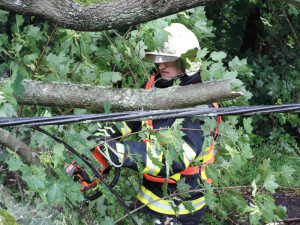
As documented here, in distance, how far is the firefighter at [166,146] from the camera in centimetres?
254

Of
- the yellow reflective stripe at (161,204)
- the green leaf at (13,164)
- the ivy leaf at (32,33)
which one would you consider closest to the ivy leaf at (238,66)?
the yellow reflective stripe at (161,204)

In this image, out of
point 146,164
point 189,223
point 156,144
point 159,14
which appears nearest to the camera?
point 159,14

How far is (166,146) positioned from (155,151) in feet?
0.33

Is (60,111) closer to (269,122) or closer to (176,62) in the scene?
(176,62)

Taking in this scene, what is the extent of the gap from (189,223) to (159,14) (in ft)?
6.28

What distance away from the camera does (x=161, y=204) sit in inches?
120

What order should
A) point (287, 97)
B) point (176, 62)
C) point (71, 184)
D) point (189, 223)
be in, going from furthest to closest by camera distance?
point (287, 97), point (189, 223), point (176, 62), point (71, 184)

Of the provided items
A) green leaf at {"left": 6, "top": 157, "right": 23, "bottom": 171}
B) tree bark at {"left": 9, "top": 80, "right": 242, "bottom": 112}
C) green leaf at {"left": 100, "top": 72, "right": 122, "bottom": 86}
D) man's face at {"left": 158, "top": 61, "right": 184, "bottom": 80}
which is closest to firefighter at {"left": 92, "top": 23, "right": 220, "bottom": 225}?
man's face at {"left": 158, "top": 61, "right": 184, "bottom": 80}

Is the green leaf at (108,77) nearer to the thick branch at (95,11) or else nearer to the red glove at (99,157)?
the red glove at (99,157)

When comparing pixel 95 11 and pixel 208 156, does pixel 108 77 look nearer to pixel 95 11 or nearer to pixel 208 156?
pixel 208 156

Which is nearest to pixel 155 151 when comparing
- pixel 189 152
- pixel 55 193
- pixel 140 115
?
pixel 189 152

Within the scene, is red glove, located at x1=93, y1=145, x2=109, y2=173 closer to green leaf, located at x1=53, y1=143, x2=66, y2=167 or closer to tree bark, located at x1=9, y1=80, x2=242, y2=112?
tree bark, located at x1=9, y1=80, x2=242, y2=112

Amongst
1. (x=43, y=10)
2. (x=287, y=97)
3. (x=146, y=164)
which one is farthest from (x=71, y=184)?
(x=287, y=97)

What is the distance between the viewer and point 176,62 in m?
2.90
